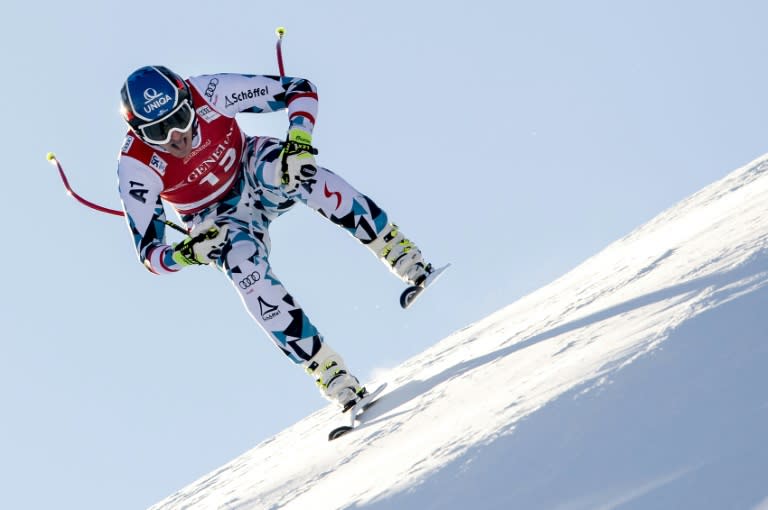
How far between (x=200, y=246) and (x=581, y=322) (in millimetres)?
2124

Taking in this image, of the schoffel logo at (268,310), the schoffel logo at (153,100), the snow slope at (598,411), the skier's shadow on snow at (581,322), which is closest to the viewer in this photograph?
the snow slope at (598,411)

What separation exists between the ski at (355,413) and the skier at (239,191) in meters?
0.05

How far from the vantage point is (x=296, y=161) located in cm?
605

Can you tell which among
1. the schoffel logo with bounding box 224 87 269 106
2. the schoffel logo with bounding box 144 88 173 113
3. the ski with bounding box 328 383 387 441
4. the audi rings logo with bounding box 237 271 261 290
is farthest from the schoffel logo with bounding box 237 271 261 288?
the schoffel logo with bounding box 224 87 269 106

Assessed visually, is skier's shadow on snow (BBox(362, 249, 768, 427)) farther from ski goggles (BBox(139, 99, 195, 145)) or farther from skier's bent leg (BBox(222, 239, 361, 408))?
ski goggles (BBox(139, 99, 195, 145))

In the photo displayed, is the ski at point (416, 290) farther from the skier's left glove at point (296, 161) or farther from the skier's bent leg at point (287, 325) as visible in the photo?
the skier's left glove at point (296, 161)

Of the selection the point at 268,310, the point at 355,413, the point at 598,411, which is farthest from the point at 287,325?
the point at 598,411

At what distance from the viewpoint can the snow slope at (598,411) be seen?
9.86 feet

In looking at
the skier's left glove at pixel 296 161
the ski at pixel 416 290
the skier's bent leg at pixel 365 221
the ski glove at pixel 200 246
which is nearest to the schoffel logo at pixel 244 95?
the skier's left glove at pixel 296 161

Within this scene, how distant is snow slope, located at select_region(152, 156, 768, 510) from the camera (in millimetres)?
3006

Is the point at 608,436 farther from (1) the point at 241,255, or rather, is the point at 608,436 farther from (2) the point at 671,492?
(1) the point at 241,255

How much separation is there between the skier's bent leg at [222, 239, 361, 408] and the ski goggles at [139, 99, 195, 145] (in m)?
0.83

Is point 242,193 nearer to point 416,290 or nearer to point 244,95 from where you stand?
point 244,95

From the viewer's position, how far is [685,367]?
11.5ft
